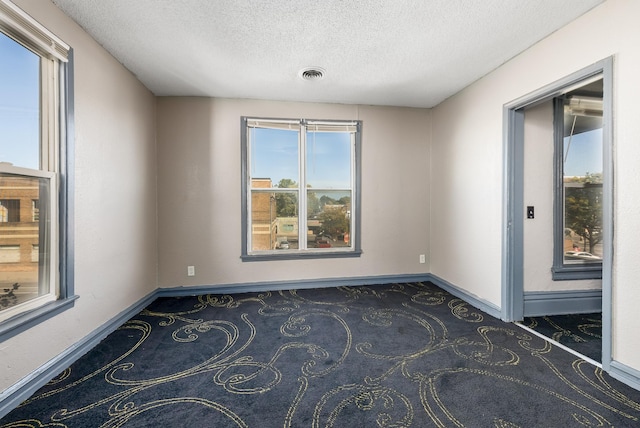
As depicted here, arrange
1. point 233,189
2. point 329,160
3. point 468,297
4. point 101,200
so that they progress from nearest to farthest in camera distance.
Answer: point 101,200 < point 468,297 < point 233,189 < point 329,160

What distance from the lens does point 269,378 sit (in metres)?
1.77

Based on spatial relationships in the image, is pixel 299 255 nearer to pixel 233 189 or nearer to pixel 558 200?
pixel 233 189

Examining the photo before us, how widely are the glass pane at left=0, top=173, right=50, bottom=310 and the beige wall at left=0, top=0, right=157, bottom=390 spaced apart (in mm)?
210

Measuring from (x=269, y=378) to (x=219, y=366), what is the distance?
0.40 meters

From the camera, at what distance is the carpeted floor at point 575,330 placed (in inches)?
82.5

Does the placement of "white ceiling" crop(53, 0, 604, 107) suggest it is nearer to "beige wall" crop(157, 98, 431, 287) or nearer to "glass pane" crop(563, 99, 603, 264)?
"beige wall" crop(157, 98, 431, 287)

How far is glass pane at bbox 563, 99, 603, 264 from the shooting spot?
2680mm

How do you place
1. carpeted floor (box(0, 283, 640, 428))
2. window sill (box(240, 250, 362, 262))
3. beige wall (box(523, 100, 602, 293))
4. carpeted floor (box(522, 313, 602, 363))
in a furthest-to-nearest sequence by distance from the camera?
window sill (box(240, 250, 362, 262)) → beige wall (box(523, 100, 602, 293)) → carpeted floor (box(522, 313, 602, 363)) → carpeted floor (box(0, 283, 640, 428))

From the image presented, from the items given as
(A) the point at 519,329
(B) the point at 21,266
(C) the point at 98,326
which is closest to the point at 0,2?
(B) the point at 21,266

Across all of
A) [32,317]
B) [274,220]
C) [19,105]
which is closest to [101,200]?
[19,105]

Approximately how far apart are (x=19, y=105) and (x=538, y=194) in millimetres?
4059

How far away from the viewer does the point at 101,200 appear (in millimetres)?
2318

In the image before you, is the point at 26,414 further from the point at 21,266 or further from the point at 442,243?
the point at 442,243

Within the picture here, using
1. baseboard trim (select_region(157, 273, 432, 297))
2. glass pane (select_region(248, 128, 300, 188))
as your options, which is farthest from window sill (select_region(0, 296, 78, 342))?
glass pane (select_region(248, 128, 300, 188))
